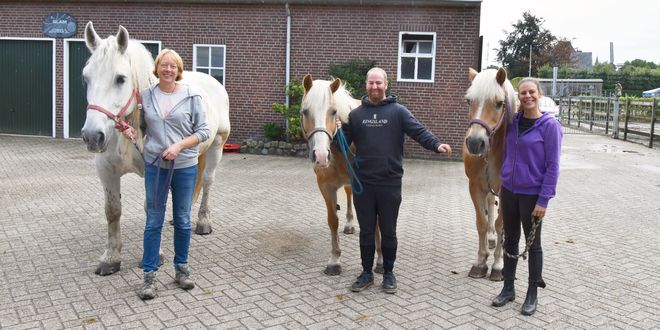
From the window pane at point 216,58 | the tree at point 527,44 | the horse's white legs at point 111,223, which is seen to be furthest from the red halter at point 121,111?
the tree at point 527,44

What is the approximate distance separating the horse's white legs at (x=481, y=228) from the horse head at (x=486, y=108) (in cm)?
74

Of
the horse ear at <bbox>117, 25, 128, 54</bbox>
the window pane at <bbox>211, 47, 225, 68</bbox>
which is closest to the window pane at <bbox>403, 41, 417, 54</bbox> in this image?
the window pane at <bbox>211, 47, 225, 68</bbox>

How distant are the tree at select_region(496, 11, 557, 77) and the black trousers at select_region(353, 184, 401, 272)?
5226 centimetres

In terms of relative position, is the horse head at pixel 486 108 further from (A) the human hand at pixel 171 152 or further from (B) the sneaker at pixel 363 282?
(A) the human hand at pixel 171 152

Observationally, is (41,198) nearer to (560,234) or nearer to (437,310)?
(437,310)

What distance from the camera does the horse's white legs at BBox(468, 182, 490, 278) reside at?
→ 15.8 ft

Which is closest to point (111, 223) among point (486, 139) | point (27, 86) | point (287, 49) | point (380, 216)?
point (380, 216)

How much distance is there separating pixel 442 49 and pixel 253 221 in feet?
27.8

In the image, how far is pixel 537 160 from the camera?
12.9ft

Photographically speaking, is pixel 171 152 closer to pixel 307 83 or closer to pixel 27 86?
pixel 307 83

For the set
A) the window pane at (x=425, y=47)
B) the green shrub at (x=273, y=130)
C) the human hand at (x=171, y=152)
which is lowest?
the green shrub at (x=273, y=130)

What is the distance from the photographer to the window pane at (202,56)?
14688 millimetres

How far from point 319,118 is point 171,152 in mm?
1147

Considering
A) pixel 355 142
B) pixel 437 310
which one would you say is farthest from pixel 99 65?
pixel 437 310
